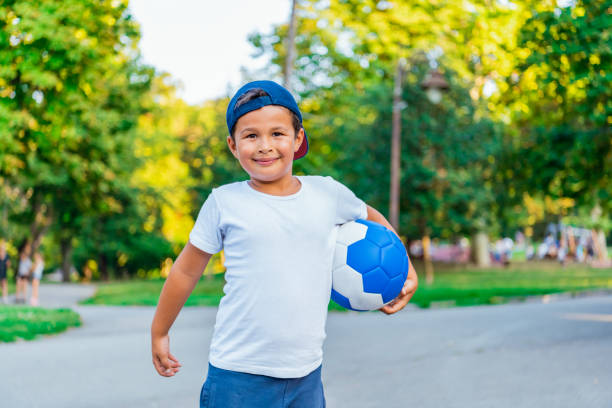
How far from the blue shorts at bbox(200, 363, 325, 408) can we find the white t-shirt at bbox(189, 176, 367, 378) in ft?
0.11

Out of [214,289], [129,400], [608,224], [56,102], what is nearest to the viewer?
[129,400]

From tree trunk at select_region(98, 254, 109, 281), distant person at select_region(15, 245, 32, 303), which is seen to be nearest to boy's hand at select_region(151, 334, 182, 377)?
distant person at select_region(15, 245, 32, 303)

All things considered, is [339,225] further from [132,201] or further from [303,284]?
[132,201]

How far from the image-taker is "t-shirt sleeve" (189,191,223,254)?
2547mm

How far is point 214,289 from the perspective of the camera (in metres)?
25.1

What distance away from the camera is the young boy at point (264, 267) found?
2482 mm

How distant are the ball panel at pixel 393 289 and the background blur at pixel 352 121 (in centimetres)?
921

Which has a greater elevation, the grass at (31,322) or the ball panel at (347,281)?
the ball panel at (347,281)

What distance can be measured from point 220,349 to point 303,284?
385mm

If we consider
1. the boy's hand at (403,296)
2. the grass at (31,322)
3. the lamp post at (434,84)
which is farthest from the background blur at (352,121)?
the boy's hand at (403,296)

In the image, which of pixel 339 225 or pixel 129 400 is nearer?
pixel 339 225

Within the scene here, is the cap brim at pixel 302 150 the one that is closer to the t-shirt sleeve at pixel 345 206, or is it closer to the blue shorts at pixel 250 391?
the t-shirt sleeve at pixel 345 206

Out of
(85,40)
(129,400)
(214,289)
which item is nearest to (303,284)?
(129,400)

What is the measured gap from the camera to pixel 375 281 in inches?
117
